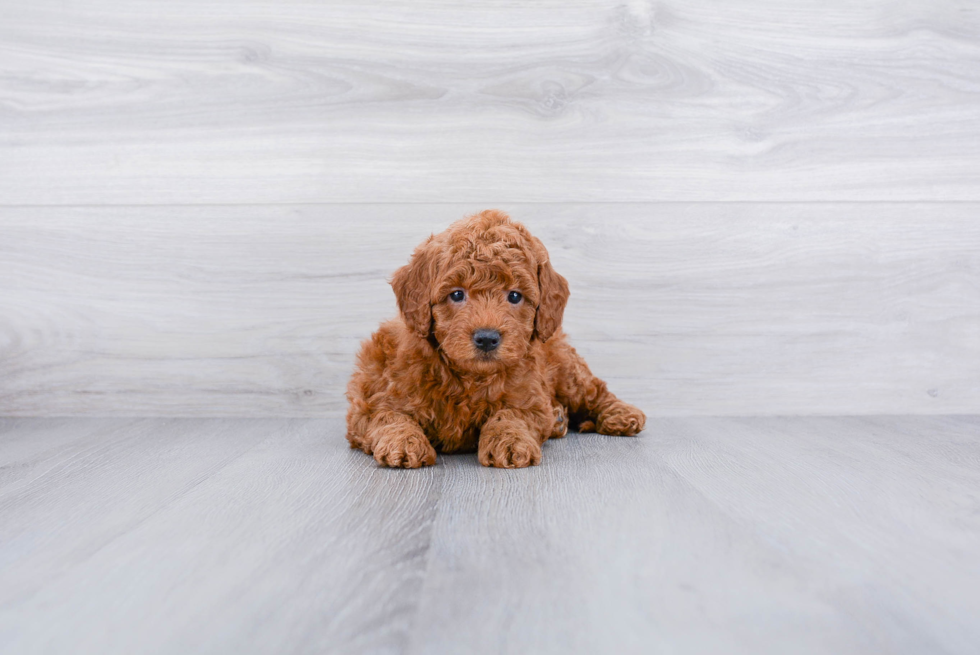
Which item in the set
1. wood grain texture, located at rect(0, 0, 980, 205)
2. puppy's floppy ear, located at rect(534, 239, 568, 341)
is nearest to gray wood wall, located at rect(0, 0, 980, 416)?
wood grain texture, located at rect(0, 0, 980, 205)

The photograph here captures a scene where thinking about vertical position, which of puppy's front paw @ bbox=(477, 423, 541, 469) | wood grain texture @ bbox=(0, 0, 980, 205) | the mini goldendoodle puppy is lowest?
puppy's front paw @ bbox=(477, 423, 541, 469)

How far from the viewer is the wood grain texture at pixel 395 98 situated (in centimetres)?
243

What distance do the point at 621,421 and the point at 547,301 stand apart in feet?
1.84

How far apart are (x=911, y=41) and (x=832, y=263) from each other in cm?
88

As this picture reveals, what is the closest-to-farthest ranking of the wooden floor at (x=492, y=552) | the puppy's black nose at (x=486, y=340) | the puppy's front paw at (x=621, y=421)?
1. the wooden floor at (x=492, y=552)
2. the puppy's black nose at (x=486, y=340)
3. the puppy's front paw at (x=621, y=421)

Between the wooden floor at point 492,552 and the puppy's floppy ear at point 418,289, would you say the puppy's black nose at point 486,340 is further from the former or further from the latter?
the wooden floor at point 492,552

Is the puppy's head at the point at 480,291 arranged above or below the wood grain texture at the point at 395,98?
below

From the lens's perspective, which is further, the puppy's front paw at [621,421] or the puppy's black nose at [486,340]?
the puppy's front paw at [621,421]

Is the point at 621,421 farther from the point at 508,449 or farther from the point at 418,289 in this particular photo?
the point at 418,289

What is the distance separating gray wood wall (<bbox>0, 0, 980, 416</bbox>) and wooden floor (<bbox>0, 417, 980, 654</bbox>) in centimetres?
68

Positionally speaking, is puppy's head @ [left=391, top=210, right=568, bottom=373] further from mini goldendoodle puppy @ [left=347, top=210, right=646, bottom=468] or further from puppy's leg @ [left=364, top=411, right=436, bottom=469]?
puppy's leg @ [left=364, top=411, right=436, bottom=469]

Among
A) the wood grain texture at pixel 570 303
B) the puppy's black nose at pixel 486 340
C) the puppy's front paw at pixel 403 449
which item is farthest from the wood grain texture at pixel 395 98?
the puppy's front paw at pixel 403 449

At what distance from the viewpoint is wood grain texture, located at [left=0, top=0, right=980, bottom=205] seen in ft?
7.96

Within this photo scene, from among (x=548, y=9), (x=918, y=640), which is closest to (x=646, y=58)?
(x=548, y=9)
